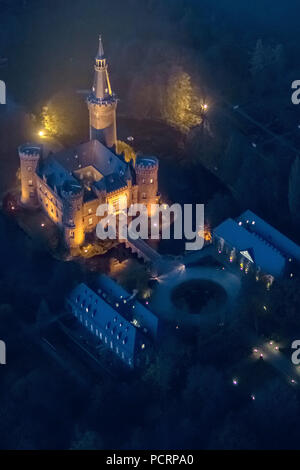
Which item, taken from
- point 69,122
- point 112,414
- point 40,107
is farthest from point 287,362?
point 40,107

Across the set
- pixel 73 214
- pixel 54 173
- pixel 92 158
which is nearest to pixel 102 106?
pixel 92 158

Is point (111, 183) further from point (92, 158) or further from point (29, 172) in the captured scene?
point (29, 172)

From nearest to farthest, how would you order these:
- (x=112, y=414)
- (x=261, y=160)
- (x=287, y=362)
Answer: (x=112, y=414), (x=287, y=362), (x=261, y=160)

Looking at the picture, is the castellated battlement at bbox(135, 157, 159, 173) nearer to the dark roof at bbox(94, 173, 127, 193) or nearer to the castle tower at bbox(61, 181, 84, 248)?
the dark roof at bbox(94, 173, 127, 193)

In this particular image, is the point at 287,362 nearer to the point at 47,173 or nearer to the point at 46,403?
the point at 46,403

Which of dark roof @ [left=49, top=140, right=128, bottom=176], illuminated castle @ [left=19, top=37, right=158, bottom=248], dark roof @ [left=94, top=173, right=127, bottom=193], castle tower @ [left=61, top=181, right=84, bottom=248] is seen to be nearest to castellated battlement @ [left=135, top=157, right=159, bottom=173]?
illuminated castle @ [left=19, top=37, right=158, bottom=248]
